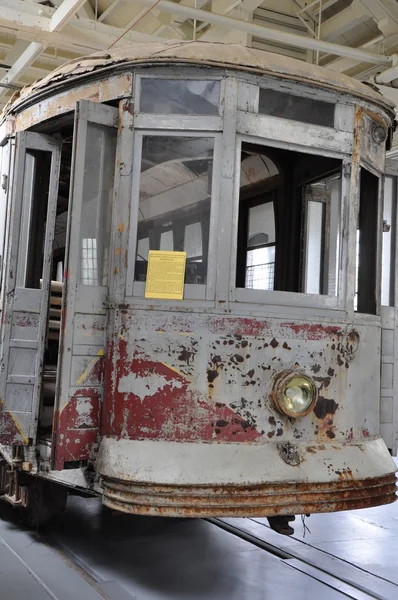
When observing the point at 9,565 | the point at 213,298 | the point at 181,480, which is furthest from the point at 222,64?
the point at 9,565

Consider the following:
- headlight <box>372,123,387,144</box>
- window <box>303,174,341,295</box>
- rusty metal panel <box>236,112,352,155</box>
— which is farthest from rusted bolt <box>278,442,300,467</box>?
headlight <box>372,123,387,144</box>

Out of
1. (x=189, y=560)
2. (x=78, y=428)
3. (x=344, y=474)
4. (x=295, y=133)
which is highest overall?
(x=295, y=133)

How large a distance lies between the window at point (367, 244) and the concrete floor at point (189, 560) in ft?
5.58

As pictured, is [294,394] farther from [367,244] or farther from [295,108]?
[295,108]

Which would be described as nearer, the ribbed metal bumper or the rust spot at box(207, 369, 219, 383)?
the ribbed metal bumper

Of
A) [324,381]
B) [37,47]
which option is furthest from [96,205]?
[37,47]

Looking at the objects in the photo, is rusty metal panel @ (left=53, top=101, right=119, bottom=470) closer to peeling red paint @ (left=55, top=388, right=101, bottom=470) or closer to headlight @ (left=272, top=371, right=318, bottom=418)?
peeling red paint @ (left=55, top=388, right=101, bottom=470)

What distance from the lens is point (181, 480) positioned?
3.47m

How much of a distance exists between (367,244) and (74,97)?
2.03 m

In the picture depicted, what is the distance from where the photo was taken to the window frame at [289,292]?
3850mm

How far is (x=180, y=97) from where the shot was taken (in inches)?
151

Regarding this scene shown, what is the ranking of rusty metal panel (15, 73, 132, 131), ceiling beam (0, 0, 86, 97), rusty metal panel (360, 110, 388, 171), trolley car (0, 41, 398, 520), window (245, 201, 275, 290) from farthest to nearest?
ceiling beam (0, 0, 86, 97) → window (245, 201, 275, 290) → rusty metal panel (360, 110, 388, 171) → rusty metal panel (15, 73, 132, 131) → trolley car (0, 41, 398, 520)

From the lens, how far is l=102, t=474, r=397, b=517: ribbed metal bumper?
3.44 metres

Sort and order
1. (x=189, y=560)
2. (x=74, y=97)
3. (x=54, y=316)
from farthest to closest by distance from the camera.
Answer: (x=54, y=316), (x=189, y=560), (x=74, y=97)
